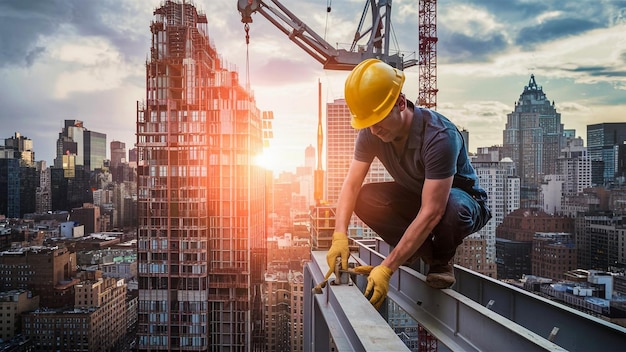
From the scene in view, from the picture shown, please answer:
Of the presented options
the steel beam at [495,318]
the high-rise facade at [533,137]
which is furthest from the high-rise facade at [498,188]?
the steel beam at [495,318]

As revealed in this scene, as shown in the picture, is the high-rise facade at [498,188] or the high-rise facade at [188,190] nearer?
the high-rise facade at [188,190]

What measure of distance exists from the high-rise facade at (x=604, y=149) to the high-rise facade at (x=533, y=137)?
132 inches

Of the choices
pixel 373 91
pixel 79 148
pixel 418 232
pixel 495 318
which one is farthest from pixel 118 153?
pixel 495 318

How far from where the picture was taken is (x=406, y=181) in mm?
1548

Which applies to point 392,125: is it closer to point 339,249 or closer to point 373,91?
point 373,91

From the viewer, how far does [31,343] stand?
55.6ft

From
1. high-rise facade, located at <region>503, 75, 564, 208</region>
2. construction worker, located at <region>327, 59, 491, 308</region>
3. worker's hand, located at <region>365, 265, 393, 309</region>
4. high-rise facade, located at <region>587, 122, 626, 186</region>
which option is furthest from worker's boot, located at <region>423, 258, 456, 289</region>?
high-rise facade, located at <region>503, 75, 564, 208</region>

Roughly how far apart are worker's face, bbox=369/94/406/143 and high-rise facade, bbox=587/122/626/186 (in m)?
24.3

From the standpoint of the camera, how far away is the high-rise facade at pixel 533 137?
2759 cm

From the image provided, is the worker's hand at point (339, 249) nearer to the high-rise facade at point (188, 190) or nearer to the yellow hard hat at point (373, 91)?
the yellow hard hat at point (373, 91)

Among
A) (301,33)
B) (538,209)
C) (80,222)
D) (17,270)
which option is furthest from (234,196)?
(538,209)

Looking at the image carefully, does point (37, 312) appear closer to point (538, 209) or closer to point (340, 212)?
point (340, 212)

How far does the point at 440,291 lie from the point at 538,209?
25195 millimetres

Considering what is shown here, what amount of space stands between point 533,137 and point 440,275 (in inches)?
1259
